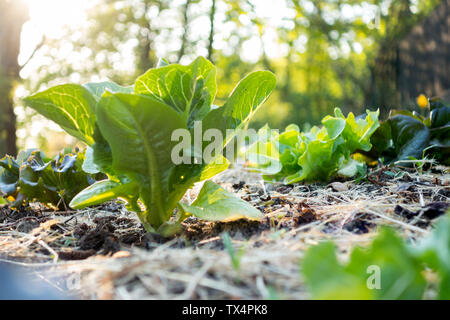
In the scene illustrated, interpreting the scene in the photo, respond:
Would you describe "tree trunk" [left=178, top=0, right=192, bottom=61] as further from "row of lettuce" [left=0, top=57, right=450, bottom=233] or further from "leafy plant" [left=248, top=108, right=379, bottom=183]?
"row of lettuce" [left=0, top=57, right=450, bottom=233]

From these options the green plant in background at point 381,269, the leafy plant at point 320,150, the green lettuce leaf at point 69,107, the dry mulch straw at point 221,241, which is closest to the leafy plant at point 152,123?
the green lettuce leaf at point 69,107

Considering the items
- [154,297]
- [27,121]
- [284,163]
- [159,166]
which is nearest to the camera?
[154,297]

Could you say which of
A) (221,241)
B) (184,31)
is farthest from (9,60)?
(221,241)

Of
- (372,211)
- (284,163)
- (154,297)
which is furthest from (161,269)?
(284,163)

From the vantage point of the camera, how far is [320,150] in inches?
54.9

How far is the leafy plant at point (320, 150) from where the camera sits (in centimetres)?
139

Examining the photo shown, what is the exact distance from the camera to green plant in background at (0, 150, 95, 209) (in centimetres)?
135

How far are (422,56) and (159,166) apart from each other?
193 inches

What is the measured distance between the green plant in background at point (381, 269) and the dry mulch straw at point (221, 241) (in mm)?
95

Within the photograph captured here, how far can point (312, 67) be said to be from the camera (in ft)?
25.7

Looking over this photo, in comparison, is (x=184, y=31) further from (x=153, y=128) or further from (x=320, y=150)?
(x=153, y=128)

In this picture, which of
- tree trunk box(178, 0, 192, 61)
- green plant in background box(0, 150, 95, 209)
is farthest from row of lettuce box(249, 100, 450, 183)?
tree trunk box(178, 0, 192, 61)

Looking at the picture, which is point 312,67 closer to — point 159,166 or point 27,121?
point 27,121

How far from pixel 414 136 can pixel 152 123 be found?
122 cm
